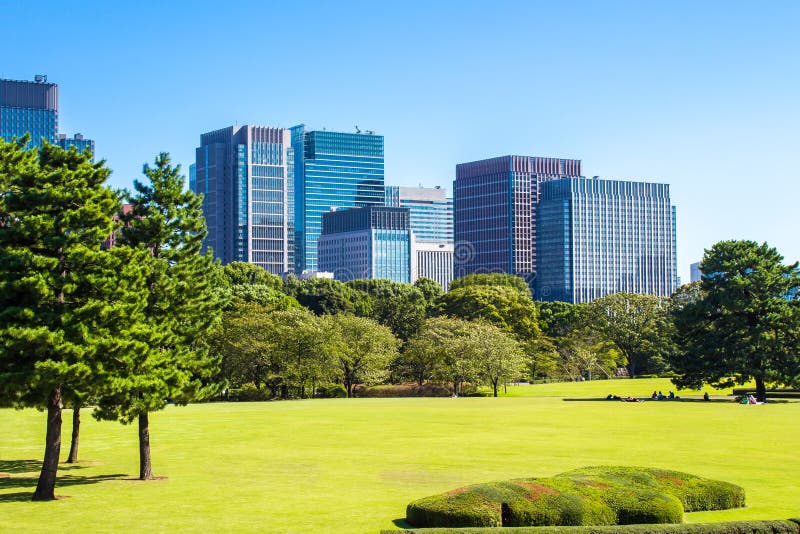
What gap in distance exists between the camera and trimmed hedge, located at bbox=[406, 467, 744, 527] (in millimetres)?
26547

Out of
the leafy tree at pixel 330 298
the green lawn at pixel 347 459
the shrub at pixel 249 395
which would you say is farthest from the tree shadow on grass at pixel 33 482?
the leafy tree at pixel 330 298

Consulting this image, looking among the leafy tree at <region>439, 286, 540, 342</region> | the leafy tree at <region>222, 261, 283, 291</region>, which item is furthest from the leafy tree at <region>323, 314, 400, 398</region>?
the leafy tree at <region>222, 261, 283, 291</region>

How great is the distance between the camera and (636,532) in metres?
24.5

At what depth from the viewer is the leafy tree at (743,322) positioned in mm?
92312

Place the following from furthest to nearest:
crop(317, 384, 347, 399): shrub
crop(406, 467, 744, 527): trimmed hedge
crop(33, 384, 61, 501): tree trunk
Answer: crop(317, 384, 347, 399): shrub, crop(33, 384, 61, 501): tree trunk, crop(406, 467, 744, 527): trimmed hedge

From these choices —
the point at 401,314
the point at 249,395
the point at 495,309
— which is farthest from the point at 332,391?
the point at 495,309

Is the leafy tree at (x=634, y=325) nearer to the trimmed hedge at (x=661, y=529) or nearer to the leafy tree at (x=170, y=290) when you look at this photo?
the leafy tree at (x=170, y=290)

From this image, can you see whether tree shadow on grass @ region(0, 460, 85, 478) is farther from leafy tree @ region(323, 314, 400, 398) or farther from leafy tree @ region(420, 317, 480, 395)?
leafy tree @ region(420, 317, 480, 395)

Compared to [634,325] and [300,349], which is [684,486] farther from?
[634,325]

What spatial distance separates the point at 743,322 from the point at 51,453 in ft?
250

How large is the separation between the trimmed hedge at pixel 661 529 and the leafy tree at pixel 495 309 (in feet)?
388

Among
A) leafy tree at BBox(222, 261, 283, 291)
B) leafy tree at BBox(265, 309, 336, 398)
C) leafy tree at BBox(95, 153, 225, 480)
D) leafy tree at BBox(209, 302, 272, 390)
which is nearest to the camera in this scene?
leafy tree at BBox(95, 153, 225, 480)

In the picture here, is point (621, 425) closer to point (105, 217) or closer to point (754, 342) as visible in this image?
point (754, 342)

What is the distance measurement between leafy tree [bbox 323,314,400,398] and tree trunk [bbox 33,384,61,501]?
81443 millimetres
